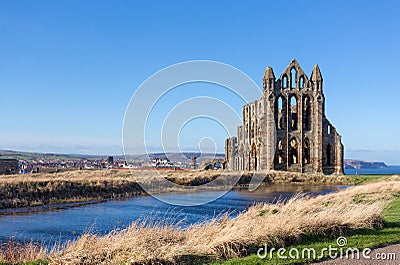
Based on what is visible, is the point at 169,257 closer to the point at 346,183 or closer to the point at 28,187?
the point at 28,187

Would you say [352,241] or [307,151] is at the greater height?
[307,151]

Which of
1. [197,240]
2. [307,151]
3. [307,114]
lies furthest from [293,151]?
[197,240]

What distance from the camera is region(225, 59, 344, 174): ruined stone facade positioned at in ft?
229

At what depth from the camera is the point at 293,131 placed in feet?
236

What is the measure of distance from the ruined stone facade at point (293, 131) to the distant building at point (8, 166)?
35186mm

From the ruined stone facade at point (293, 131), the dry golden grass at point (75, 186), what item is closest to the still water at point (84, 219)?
the dry golden grass at point (75, 186)

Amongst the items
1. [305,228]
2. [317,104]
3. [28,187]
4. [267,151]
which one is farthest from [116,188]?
[317,104]

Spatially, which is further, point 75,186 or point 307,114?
point 307,114

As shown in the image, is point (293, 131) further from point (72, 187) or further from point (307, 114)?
point (72, 187)

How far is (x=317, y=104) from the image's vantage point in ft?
233

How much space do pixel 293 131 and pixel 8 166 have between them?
42715 mm

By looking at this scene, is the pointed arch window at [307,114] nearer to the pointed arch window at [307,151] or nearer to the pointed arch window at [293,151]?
the pointed arch window at [307,151]

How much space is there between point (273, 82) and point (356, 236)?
196ft

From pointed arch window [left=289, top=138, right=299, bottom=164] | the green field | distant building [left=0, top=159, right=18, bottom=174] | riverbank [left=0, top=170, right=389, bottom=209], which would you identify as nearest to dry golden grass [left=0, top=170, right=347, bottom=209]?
riverbank [left=0, top=170, right=389, bottom=209]
